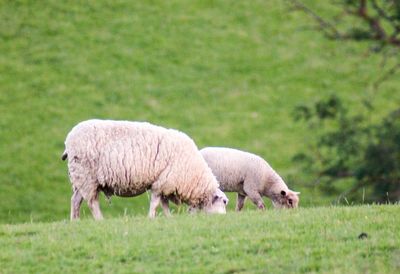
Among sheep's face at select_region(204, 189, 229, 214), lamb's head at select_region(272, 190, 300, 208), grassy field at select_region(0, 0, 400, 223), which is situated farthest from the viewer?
grassy field at select_region(0, 0, 400, 223)

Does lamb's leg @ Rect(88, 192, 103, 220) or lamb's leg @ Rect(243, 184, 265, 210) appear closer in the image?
lamb's leg @ Rect(88, 192, 103, 220)

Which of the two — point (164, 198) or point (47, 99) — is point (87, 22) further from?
point (164, 198)

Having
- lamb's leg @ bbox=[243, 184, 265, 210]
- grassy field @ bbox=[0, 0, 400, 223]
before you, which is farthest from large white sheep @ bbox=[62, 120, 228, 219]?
grassy field @ bbox=[0, 0, 400, 223]

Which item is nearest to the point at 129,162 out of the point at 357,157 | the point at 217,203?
the point at 217,203

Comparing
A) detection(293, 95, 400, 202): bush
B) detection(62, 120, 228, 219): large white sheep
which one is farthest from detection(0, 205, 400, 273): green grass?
detection(293, 95, 400, 202): bush

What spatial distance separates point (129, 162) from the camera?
13.8m

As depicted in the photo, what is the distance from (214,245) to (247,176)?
6745 mm

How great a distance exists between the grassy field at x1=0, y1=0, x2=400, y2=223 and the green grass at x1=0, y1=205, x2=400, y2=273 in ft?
53.4

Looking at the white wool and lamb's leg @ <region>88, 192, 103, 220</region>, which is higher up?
the white wool

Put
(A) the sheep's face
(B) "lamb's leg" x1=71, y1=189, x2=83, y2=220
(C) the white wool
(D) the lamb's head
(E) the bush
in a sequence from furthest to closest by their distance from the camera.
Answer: (E) the bush
(D) the lamb's head
(A) the sheep's face
(B) "lamb's leg" x1=71, y1=189, x2=83, y2=220
(C) the white wool

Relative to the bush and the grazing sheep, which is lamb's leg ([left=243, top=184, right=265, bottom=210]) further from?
the bush

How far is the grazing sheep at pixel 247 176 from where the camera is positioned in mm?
16828

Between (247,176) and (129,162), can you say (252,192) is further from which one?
(129,162)

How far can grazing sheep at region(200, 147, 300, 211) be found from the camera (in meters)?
16.8
